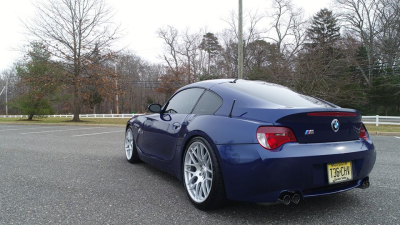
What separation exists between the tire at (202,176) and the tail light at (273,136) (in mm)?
474

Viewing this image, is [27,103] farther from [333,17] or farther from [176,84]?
[333,17]

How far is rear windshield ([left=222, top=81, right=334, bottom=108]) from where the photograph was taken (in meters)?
2.80

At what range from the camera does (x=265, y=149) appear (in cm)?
219

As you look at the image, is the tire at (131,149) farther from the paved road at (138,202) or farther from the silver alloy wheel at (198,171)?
the silver alloy wheel at (198,171)

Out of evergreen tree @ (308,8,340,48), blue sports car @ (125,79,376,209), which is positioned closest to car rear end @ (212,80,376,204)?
blue sports car @ (125,79,376,209)

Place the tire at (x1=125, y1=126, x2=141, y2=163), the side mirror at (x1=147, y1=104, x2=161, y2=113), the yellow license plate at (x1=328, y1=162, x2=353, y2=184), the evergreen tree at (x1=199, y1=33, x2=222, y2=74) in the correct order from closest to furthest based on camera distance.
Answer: the yellow license plate at (x1=328, y1=162, x2=353, y2=184), the side mirror at (x1=147, y1=104, x2=161, y2=113), the tire at (x1=125, y1=126, x2=141, y2=163), the evergreen tree at (x1=199, y1=33, x2=222, y2=74)

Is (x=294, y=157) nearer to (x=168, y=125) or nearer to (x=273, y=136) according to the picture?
(x=273, y=136)

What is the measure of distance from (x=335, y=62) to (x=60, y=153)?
16628 mm

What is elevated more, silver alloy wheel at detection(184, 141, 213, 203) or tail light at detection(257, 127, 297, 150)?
tail light at detection(257, 127, 297, 150)

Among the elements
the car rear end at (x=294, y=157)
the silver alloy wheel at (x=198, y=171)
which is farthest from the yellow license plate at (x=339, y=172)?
the silver alloy wheel at (x=198, y=171)

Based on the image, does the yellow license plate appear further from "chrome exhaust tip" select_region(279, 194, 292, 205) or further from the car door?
the car door

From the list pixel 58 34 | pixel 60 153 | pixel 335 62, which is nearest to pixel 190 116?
pixel 60 153

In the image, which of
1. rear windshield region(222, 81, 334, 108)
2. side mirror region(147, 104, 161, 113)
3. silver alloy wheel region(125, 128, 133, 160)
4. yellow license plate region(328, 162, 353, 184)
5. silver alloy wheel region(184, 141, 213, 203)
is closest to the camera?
yellow license plate region(328, 162, 353, 184)

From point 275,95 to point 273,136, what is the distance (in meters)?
0.90
